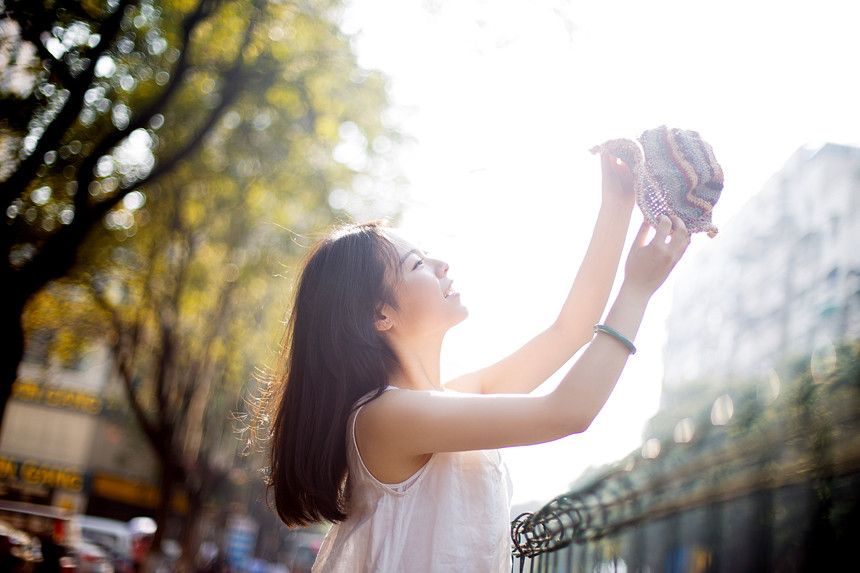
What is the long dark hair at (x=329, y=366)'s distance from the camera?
194cm

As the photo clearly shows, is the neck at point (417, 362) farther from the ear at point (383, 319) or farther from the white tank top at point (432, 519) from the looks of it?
the white tank top at point (432, 519)

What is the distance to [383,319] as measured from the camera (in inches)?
80.3

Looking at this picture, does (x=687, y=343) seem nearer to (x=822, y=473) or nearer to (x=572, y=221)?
(x=572, y=221)

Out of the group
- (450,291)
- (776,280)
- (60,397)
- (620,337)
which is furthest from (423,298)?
(60,397)

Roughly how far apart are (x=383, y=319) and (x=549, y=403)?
2.06 feet

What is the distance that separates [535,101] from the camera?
3.11 meters

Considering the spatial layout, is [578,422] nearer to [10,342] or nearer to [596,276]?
[596,276]

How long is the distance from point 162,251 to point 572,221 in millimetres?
12092

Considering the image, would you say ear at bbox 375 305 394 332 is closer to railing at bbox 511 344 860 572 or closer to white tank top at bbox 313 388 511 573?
white tank top at bbox 313 388 511 573

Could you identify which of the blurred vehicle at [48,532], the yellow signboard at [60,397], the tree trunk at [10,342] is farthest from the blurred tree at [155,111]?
the yellow signboard at [60,397]

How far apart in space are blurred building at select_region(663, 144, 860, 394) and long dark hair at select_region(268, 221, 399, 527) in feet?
3.16

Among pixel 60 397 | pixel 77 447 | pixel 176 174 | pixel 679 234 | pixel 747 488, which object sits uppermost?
pixel 176 174

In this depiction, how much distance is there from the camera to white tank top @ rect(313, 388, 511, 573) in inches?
70.2

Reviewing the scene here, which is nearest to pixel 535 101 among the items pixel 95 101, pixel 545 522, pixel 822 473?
pixel 545 522
